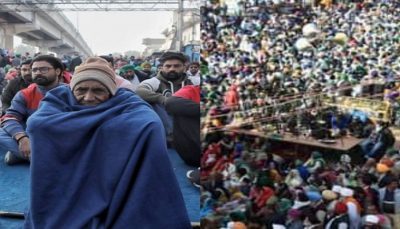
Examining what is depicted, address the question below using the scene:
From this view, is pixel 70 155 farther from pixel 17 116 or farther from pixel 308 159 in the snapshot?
pixel 17 116

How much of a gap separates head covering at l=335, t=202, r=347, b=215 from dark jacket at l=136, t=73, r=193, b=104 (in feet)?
7.97

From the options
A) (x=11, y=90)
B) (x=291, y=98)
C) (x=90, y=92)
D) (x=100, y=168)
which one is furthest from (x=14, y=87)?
(x=291, y=98)

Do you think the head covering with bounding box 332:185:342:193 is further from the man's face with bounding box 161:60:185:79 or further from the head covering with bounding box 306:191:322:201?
the man's face with bounding box 161:60:185:79

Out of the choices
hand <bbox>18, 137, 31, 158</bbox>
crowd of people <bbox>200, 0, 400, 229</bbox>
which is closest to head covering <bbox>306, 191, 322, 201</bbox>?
crowd of people <bbox>200, 0, 400, 229</bbox>

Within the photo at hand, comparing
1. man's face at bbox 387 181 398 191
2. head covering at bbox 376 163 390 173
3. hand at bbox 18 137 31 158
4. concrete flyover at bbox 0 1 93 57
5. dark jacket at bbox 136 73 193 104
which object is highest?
concrete flyover at bbox 0 1 93 57

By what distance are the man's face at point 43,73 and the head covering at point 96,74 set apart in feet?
4.60

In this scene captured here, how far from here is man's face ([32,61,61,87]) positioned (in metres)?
3.63

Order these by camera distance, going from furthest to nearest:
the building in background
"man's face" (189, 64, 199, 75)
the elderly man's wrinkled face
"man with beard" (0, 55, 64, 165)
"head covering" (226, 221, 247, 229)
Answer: the building in background < "man's face" (189, 64, 199, 75) < "man with beard" (0, 55, 64, 165) < the elderly man's wrinkled face < "head covering" (226, 221, 247, 229)

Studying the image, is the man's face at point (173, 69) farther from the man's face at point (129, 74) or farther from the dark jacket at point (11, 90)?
the man's face at point (129, 74)

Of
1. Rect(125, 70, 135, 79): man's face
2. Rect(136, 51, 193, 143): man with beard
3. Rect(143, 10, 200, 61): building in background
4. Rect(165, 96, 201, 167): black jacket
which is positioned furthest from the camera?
Rect(143, 10, 200, 61): building in background

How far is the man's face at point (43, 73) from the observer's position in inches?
143

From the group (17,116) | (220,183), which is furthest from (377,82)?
(17,116)

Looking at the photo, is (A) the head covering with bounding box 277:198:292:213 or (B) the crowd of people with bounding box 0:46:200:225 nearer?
(A) the head covering with bounding box 277:198:292:213

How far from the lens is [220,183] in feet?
6.26
